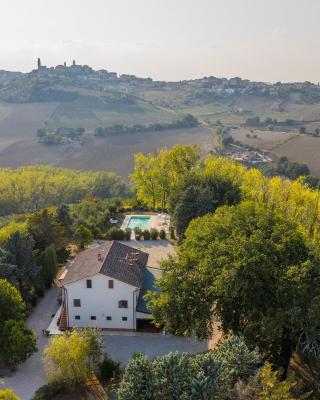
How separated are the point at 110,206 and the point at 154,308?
33436 mm

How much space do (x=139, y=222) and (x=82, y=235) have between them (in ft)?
43.6

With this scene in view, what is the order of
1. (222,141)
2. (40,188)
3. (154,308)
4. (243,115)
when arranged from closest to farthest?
(154,308) → (40,188) → (222,141) → (243,115)

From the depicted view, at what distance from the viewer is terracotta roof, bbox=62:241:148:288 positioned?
3241cm

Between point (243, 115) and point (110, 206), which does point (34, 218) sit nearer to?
point (110, 206)

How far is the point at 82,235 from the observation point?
46.4 metres

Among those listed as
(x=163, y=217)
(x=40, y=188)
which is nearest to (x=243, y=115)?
(x=40, y=188)

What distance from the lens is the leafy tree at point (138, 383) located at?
20109mm

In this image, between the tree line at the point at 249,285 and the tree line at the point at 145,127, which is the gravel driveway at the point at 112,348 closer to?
the tree line at the point at 249,285

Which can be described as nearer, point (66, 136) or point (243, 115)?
point (66, 136)

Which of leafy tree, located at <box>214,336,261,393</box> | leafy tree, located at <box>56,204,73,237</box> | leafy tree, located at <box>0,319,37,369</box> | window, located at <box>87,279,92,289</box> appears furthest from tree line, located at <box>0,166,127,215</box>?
leafy tree, located at <box>214,336,261,393</box>

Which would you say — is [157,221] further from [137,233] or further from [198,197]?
[198,197]

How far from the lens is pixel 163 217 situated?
197 feet

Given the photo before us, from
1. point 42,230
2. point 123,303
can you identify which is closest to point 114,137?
point 42,230

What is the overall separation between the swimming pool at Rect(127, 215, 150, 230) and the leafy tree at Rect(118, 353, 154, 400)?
1399 inches
